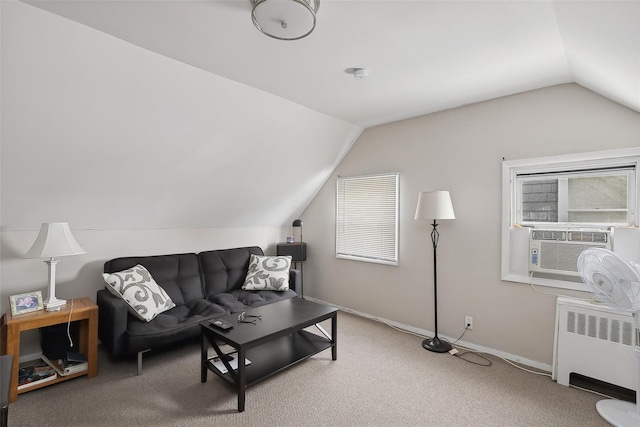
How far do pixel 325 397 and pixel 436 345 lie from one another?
1390mm

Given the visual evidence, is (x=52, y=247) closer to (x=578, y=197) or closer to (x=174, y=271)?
(x=174, y=271)

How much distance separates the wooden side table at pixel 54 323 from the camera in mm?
2238

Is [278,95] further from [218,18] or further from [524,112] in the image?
[524,112]

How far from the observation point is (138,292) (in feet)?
9.35

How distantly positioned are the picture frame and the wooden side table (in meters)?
0.04

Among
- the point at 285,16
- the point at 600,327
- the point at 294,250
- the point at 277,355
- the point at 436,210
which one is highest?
the point at 285,16

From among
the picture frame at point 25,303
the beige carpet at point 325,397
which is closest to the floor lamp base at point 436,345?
the beige carpet at point 325,397

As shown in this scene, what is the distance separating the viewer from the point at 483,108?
10.3 ft

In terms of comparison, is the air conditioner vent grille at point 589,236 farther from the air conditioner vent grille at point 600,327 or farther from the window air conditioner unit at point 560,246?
the air conditioner vent grille at point 600,327

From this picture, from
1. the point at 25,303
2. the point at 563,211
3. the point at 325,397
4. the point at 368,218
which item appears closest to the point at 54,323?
the point at 25,303

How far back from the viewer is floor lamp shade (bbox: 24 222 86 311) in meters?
2.48

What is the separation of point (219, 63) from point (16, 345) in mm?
2500

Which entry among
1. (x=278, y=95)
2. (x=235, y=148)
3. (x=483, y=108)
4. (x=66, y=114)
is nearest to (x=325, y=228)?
(x=235, y=148)

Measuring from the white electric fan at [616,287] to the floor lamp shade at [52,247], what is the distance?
3833mm
